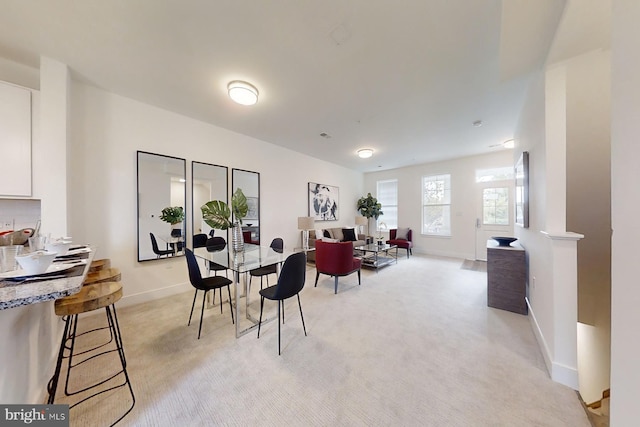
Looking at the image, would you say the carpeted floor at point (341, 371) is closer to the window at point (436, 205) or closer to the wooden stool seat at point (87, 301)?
the wooden stool seat at point (87, 301)

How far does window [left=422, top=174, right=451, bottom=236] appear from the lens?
20.4 feet

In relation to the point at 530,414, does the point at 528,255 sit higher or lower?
higher

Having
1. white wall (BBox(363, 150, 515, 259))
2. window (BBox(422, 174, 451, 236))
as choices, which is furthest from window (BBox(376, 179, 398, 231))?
window (BBox(422, 174, 451, 236))

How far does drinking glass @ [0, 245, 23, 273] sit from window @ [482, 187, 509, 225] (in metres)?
7.45

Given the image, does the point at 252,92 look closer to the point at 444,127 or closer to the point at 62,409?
the point at 62,409

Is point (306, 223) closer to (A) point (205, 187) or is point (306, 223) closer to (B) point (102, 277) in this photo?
(A) point (205, 187)

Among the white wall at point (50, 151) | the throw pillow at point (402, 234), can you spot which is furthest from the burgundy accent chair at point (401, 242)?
the white wall at point (50, 151)

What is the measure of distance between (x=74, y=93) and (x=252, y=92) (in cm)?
214

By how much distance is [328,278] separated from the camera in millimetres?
4094

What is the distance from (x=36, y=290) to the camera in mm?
873

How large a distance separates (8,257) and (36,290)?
0.65 meters

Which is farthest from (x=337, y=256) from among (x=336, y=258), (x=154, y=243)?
(x=154, y=243)

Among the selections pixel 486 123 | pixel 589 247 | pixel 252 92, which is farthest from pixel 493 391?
pixel 486 123

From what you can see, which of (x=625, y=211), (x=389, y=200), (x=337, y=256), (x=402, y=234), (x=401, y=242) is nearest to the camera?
(x=625, y=211)
